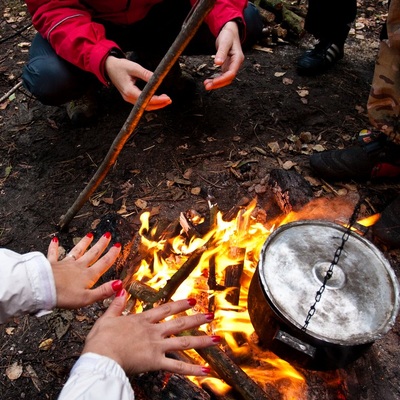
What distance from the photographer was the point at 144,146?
3.97 metres

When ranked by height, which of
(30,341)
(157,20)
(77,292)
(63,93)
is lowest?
(30,341)

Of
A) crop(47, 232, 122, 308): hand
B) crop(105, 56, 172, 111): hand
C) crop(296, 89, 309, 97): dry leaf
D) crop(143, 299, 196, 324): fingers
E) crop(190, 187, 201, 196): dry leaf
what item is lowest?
crop(190, 187, 201, 196): dry leaf

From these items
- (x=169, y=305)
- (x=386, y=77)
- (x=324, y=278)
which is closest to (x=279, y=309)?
(x=324, y=278)

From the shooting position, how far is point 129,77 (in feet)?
8.59

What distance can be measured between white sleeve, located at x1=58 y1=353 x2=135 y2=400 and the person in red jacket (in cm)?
163

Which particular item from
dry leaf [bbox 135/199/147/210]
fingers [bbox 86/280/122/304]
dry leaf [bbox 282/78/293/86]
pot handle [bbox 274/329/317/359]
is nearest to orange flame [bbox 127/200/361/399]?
dry leaf [bbox 135/199/147/210]

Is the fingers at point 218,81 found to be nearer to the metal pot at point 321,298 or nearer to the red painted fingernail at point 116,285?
the metal pot at point 321,298

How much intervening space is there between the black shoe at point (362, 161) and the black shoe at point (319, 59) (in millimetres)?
1545

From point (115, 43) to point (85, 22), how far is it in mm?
273

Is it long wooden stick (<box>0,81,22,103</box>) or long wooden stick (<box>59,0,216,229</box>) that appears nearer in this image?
long wooden stick (<box>59,0,216,229</box>)

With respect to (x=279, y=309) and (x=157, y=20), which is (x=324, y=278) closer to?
(x=279, y=309)

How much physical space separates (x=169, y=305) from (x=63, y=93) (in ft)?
8.05

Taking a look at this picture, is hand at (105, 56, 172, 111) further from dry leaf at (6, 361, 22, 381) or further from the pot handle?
dry leaf at (6, 361, 22, 381)

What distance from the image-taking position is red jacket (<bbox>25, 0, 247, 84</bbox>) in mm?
2867
